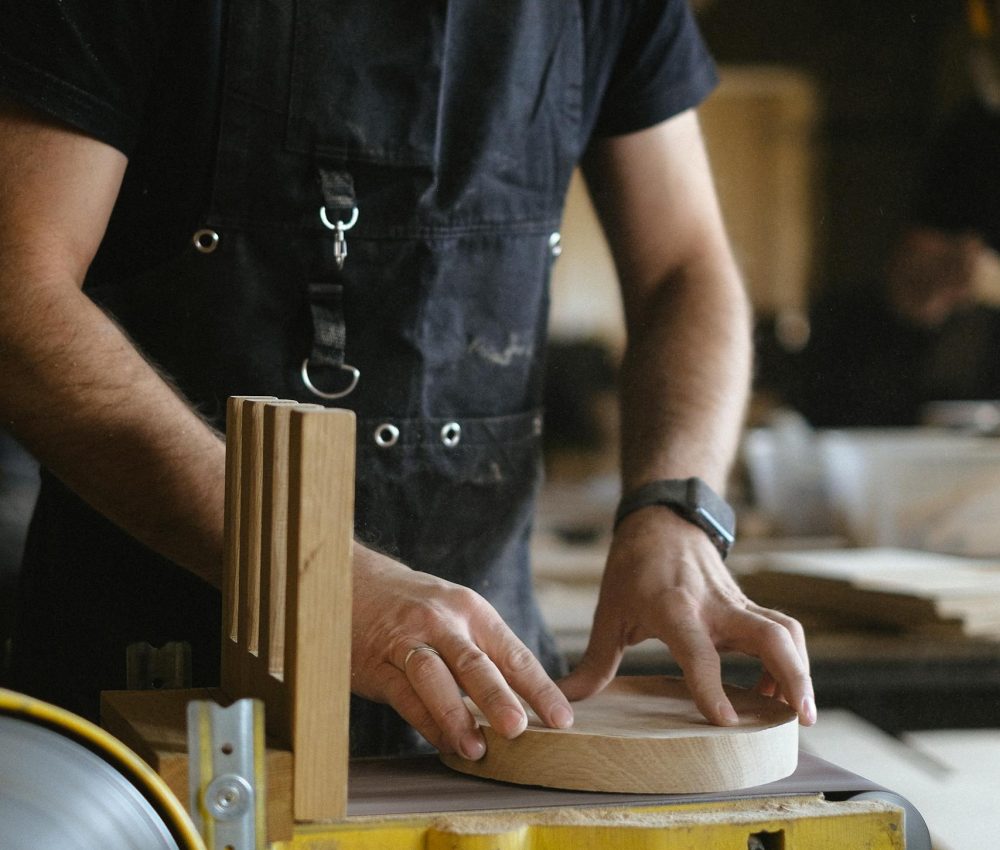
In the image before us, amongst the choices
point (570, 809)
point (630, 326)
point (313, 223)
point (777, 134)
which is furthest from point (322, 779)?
point (777, 134)

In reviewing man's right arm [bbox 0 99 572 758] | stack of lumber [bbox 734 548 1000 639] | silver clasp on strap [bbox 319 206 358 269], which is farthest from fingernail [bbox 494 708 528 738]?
stack of lumber [bbox 734 548 1000 639]

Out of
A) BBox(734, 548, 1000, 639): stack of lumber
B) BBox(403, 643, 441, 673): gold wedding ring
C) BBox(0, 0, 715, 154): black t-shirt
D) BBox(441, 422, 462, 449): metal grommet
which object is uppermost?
BBox(0, 0, 715, 154): black t-shirt

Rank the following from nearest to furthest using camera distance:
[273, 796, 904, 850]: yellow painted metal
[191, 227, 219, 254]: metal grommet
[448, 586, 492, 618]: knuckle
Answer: [273, 796, 904, 850]: yellow painted metal < [448, 586, 492, 618]: knuckle < [191, 227, 219, 254]: metal grommet

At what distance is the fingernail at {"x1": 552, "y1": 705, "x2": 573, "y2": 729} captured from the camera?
34.4 inches

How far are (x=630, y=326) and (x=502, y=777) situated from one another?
29.8 inches

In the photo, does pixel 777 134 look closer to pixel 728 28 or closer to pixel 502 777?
pixel 728 28

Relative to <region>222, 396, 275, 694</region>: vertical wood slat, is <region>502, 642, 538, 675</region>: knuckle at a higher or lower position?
lower

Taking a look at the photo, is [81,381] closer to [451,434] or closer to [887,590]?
[451,434]

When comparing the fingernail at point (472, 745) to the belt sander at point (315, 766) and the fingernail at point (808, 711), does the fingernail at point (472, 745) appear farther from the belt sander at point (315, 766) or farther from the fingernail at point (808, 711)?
the fingernail at point (808, 711)

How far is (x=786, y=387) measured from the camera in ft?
21.9

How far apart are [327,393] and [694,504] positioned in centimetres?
35

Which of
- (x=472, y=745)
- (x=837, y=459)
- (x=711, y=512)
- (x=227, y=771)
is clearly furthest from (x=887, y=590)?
(x=227, y=771)

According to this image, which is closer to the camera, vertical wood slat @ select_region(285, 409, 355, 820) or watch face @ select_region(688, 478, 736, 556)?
vertical wood slat @ select_region(285, 409, 355, 820)

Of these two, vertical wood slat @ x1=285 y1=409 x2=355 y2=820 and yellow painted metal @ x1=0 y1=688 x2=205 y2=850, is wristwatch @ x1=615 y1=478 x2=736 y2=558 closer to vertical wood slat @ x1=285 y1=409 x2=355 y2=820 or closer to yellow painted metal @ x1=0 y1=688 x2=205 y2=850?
vertical wood slat @ x1=285 y1=409 x2=355 y2=820
